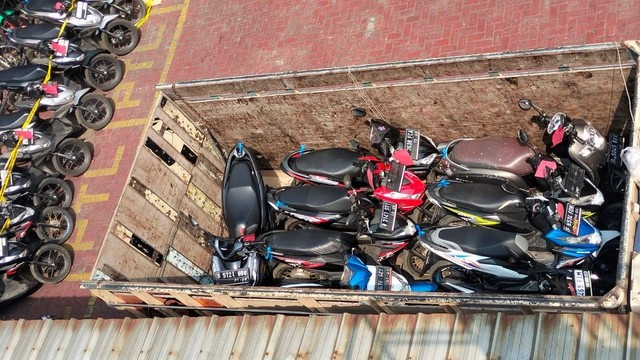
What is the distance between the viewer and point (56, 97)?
582 inches

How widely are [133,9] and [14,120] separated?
362cm

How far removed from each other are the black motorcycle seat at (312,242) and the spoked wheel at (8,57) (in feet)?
28.6

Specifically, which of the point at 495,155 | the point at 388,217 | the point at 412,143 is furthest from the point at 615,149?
the point at 388,217

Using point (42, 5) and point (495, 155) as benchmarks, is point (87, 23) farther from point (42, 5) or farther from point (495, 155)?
point (495, 155)

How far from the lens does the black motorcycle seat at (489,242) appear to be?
34.8 feet

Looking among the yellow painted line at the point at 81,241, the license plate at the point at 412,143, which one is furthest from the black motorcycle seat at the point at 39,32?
the license plate at the point at 412,143

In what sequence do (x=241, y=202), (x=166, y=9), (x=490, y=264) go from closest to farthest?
1. (x=490, y=264)
2. (x=241, y=202)
3. (x=166, y=9)

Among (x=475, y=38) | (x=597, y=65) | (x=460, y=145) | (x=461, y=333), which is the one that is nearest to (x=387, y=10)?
(x=475, y=38)

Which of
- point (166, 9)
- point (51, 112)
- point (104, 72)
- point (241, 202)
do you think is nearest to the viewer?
point (241, 202)

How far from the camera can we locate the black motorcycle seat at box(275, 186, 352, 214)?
12141 mm

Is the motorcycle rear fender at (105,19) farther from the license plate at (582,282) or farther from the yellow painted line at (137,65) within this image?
the license plate at (582,282)

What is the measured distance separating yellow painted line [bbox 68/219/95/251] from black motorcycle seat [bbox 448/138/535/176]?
6706mm

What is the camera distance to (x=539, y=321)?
825cm

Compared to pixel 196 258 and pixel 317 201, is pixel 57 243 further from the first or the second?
pixel 317 201
